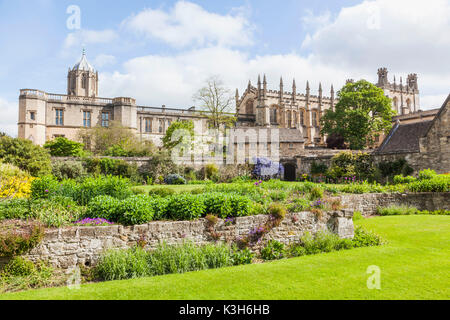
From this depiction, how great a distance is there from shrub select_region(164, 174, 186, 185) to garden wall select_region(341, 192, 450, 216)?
1500 cm

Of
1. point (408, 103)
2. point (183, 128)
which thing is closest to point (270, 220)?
point (183, 128)

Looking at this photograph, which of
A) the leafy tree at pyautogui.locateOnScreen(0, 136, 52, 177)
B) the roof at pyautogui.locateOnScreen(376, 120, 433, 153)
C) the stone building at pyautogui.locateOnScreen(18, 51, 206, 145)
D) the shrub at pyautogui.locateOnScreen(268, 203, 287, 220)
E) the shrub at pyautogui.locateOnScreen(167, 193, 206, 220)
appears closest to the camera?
the shrub at pyautogui.locateOnScreen(167, 193, 206, 220)

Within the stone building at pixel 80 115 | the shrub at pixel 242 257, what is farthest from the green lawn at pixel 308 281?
the stone building at pixel 80 115

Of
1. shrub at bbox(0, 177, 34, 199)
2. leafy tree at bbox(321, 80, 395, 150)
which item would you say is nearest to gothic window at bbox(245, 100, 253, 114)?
leafy tree at bbox(321, 80, 395, 150)

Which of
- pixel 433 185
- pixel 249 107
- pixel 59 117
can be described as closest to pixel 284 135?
pixel 433 185

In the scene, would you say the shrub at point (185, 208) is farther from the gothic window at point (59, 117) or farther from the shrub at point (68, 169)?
the gothic window at point (59, 117)

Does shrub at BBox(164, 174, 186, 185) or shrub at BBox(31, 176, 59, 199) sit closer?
shrub at BBox(31, 176, 59, 199)

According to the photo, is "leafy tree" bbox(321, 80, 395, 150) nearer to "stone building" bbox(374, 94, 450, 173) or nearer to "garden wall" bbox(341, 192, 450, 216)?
"stone building" bbox(374, 94, 450, 173)

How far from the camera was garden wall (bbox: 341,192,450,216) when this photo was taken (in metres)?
12.8

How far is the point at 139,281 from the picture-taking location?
5750 mm

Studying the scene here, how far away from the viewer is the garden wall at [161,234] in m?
6.27

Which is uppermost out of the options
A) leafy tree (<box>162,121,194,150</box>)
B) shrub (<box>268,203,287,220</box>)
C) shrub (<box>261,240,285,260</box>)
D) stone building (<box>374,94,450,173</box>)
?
leafy tree (<box>162,121,194,150</box>)
